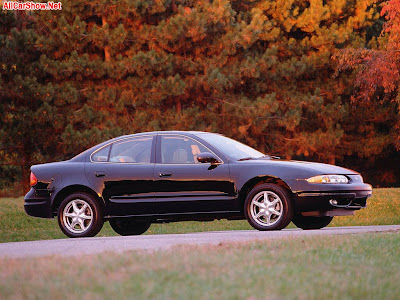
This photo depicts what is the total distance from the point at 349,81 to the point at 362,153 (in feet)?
13.4

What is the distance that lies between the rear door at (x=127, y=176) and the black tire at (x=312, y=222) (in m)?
2.69

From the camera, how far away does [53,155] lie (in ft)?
111

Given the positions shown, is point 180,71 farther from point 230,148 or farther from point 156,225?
point 230,148

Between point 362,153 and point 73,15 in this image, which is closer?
point 73,15

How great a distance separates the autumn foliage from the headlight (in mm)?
16463

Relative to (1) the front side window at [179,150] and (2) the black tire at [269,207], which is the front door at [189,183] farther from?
(2) the black tire at [269,207]

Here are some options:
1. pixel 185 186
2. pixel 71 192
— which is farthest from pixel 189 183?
pixel 71 192

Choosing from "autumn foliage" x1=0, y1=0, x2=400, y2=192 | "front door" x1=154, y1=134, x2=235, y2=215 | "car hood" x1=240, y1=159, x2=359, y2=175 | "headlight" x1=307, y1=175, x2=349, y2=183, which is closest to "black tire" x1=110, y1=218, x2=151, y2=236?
"front door" x1=154, y1=134, x2=235, y2=215

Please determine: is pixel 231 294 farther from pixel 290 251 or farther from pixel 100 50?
pixel 100 50

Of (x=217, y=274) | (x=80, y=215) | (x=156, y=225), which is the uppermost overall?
(x=80, y=215)

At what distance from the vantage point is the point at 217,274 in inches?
280

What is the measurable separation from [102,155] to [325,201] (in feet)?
11.5

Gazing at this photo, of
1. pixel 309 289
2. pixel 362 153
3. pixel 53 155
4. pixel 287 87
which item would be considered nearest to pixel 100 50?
pixel 53 155

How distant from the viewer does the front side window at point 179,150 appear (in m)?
12.8
